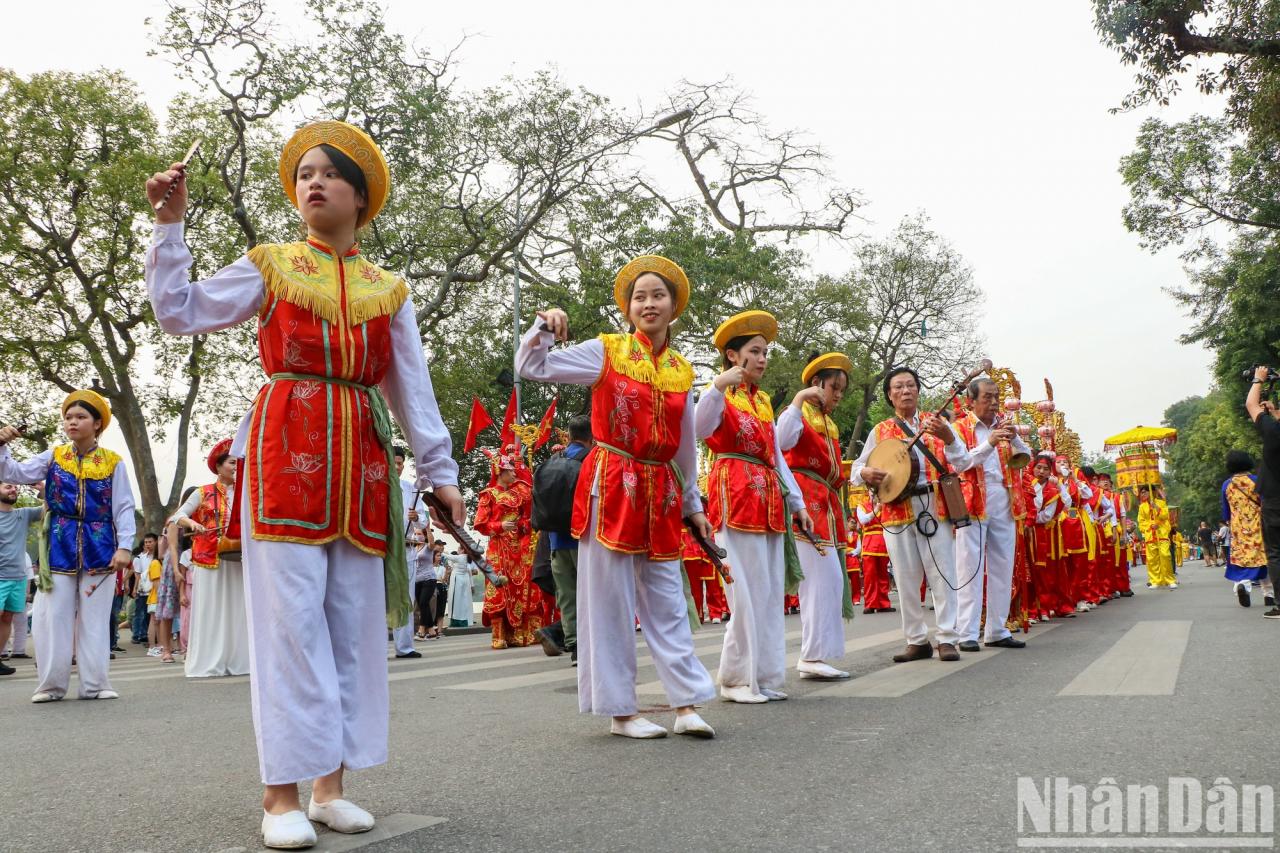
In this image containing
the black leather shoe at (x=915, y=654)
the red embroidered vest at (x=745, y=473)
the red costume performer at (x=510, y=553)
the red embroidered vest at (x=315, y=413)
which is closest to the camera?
the red embroidered vest at (x=315, y=413)

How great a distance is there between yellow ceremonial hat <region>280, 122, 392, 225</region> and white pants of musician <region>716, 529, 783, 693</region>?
303 cm

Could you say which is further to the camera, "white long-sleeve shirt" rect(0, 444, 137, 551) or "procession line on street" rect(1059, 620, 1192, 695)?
"white long-sleeve shirt" rect(0, 444, 137, 551)

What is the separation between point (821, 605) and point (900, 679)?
653 millimetres

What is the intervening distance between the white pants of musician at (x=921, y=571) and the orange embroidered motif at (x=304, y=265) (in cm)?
555

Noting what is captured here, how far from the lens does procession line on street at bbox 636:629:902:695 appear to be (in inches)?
261

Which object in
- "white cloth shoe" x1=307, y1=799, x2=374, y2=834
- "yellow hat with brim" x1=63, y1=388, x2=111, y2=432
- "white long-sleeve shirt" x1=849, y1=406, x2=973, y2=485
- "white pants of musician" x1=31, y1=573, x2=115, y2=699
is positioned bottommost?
"white cloth shoe" x1=307, y1=799, x2=374, y2=834

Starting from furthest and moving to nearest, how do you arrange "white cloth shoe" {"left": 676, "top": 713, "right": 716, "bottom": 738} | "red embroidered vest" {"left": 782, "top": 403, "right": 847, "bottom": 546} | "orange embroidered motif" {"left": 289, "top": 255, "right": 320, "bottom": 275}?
"red embroidered vest" {"left": 782, "top": 403, "right": 847, "bottom": 546} < "white cloth shoe" {"left": 676, "top": 713, "right": 716, "bottom": 738} < "orange embroidered motif" {"left": 289, "top": 255, "right": 320, "bottom": 275}

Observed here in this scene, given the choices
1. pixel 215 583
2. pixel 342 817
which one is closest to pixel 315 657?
pixel 342 817

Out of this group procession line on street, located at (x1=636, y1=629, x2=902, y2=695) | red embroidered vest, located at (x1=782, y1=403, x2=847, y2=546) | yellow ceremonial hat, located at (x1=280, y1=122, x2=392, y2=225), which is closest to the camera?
yellow ceremonial hat, located at (x1=280, y1=122, x2=392, y2=225)

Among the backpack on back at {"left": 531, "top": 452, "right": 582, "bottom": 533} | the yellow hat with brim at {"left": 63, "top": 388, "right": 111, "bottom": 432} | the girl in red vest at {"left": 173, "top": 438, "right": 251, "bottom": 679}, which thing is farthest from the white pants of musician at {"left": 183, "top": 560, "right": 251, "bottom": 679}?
the backpack on back at {"left": 531, "top": 452, "right": 582, "bottom": 533}

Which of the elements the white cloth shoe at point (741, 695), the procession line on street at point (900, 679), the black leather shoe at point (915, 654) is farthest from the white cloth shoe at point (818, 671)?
the black leather shoe at point (915, 654)

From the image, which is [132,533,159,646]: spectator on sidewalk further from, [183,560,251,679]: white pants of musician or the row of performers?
the row of performers

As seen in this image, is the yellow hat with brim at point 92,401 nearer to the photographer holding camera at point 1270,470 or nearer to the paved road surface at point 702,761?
the paved road surface at point 702,761

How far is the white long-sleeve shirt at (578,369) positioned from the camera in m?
4.47
